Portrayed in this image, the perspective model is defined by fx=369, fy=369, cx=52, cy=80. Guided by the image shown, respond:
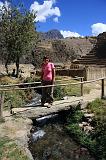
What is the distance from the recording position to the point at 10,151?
12.4 meters

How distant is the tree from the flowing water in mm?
21675

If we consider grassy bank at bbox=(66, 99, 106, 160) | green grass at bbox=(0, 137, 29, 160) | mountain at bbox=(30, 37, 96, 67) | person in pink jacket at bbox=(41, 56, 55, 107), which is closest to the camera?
green grass at bbox=(0, 137, 29, 160)

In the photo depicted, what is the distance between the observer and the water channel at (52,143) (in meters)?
14.1

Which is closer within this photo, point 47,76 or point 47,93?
point 47,76

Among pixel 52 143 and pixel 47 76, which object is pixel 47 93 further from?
pixel 52 143

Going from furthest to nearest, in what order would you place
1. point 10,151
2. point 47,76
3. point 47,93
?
point 47,93 < point 47,76 < point 10,151

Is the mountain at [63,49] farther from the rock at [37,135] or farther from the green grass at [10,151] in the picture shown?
the green grass at [10,151]

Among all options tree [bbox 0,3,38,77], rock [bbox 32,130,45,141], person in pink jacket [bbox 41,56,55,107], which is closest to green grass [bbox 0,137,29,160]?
rock [bbox 32,130,45,141]

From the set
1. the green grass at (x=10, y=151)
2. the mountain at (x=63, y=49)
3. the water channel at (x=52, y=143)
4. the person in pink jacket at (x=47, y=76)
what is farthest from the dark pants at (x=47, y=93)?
the mountain at (x=63, y=49)

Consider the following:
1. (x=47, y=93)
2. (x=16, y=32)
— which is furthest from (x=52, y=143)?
(x=16, y=32)

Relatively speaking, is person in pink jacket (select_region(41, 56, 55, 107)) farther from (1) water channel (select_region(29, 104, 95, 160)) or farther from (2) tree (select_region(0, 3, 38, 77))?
(2) tree (select_region(0, 3, 38, 77))

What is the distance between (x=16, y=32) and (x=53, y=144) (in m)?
25.3

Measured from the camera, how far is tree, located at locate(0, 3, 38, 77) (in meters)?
39.1

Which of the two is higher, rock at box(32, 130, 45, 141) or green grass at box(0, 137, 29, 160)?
green grass at box(0, 137, 29, 160)
